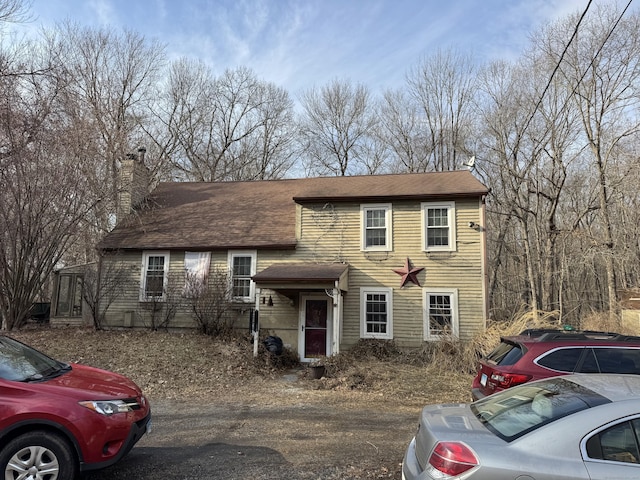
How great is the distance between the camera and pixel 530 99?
23641 mm

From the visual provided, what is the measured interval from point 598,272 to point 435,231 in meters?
20.0

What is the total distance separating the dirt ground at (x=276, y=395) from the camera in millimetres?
5602

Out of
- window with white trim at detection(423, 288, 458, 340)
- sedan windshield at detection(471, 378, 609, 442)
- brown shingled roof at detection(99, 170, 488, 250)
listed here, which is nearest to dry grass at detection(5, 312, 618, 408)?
window with white trim at detection(423, 288, 458, 340)

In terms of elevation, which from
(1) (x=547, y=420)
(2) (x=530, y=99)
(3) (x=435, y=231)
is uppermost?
(2) (x=530, y=99)

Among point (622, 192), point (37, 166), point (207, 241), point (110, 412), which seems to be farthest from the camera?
point (622, 192)

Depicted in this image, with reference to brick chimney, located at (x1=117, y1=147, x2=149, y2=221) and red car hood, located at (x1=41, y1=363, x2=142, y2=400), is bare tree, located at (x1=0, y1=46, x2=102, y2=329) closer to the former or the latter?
brick chimney, located at (x1=117, y1=147, x2=149, y2=221)

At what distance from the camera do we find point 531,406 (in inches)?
128

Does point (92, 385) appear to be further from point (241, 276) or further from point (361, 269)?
point (361, 269)

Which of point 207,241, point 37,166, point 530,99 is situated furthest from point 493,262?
point 37,166

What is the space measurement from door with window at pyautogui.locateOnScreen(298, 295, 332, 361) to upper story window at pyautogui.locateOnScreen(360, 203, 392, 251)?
2485mm

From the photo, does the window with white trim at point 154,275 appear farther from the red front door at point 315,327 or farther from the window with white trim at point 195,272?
the red front door at point 315,327

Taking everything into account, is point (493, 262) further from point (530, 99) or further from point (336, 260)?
point (336, 260)

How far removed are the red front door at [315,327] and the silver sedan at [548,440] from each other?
36.3 ft

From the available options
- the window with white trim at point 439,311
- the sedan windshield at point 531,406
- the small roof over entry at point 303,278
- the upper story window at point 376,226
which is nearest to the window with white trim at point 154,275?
the small roof over entry at point 303,278
